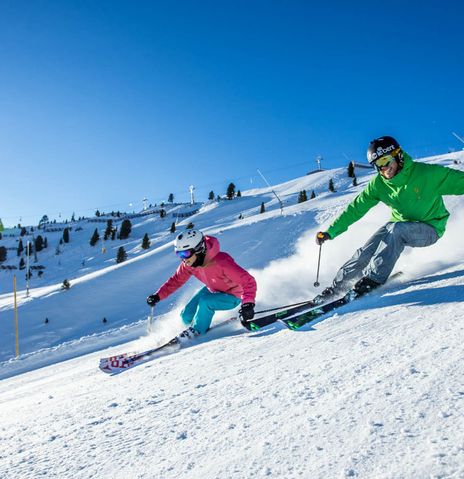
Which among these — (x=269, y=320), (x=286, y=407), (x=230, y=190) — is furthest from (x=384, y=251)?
(x=230, y=190)

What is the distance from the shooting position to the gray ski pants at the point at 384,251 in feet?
15.4

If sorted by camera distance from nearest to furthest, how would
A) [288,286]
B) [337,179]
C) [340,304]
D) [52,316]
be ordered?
1. [340,304]
2. [288,286]
3. [52,316]
4. [337,179]

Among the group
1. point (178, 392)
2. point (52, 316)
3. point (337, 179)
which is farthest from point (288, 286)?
point (337, 179)

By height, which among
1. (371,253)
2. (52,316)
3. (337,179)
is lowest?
(52,316)

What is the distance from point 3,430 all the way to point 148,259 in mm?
19882

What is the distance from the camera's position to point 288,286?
838cm

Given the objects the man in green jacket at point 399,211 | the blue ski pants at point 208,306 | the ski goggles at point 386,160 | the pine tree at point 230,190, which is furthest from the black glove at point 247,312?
the pine tree at point 230,190

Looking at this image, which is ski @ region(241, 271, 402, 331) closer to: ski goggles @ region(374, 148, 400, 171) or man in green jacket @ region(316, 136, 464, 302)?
man in green jacket @ region(316, 136, 464, 302)

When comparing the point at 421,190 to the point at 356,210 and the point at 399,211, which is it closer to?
the point at 399,211

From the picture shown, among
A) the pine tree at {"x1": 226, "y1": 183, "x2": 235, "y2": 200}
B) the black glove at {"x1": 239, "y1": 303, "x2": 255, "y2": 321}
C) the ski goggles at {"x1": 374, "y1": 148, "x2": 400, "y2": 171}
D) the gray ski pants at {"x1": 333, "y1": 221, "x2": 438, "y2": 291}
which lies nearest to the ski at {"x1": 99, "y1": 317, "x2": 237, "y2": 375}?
the black glove at {"x1": 239, "y1": 303, "x2": 255, "y2": 321}

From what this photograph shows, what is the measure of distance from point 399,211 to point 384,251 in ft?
2.75

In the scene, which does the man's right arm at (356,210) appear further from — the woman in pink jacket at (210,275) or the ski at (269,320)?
the woman in pink jacket at (210,275)

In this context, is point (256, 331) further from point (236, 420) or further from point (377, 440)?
point (377, 440)

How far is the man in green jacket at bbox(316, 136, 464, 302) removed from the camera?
15.5 ft
